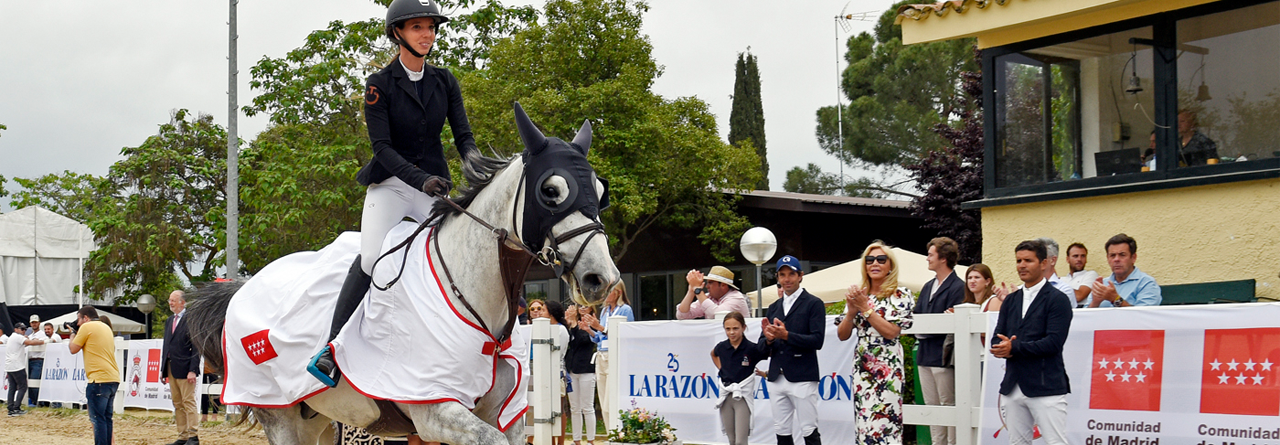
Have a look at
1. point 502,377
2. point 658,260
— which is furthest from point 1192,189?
point 658,260

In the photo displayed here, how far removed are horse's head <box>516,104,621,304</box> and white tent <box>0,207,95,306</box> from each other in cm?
3885

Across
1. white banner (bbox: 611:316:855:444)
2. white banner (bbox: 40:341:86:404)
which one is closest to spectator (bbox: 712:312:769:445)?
white banner (bbox: 611:316:855:444)

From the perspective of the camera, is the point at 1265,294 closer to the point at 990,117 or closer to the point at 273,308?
the point at 990,117

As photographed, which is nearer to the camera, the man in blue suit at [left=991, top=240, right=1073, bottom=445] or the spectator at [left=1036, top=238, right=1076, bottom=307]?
the man in blue suit at [left=991, top=240, right=1073, bottom=445]

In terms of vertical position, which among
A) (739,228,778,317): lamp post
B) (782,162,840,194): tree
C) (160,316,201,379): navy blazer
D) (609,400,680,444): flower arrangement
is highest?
(782,162,840,194): tree

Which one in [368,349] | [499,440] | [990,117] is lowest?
[499,440]

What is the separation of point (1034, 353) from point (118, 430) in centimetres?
1343

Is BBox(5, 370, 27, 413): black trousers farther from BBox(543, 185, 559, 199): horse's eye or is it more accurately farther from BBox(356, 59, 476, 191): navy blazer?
BBox(543, 185, 559, 199): horse's eye

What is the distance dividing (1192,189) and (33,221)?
40.3 m

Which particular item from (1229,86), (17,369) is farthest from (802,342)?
(17,369)

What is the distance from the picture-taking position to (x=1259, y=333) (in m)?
6.18

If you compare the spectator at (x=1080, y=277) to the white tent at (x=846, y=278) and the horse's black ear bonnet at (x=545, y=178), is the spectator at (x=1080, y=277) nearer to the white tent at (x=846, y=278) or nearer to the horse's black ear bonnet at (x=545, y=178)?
the horse's black ear bonnet at (x=545, y=178)

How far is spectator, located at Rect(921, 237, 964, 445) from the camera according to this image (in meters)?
7.60

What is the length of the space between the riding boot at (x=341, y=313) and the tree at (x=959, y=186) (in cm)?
1821
